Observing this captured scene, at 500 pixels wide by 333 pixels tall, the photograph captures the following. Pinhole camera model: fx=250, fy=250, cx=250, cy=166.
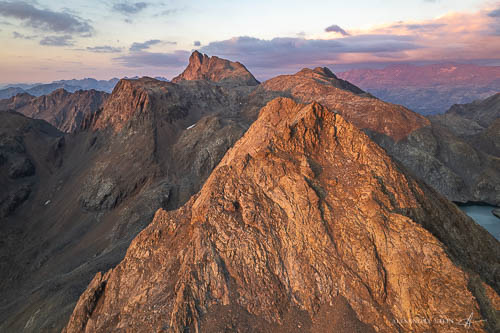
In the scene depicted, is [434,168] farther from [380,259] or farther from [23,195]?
[23,195]

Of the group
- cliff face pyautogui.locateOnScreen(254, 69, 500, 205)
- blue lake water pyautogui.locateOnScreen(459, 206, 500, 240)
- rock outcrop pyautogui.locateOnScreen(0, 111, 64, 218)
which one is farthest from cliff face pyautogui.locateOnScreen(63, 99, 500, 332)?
rock outcrop pyautogui.locateOnScreen(0, 111, 64, 218)

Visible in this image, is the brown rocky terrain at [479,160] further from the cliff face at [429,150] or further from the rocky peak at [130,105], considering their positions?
the rocky peak at [130,105]

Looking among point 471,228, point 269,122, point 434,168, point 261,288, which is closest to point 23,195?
point 269,122

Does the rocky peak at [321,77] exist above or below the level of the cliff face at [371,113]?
above

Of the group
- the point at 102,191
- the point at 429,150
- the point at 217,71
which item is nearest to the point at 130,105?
the point at 102,191

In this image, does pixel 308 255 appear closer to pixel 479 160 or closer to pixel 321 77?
pixel 479 160

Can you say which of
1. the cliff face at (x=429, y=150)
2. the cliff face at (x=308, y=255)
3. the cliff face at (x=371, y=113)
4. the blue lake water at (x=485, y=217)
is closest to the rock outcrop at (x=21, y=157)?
the cliff face at (x=308, y=255)
